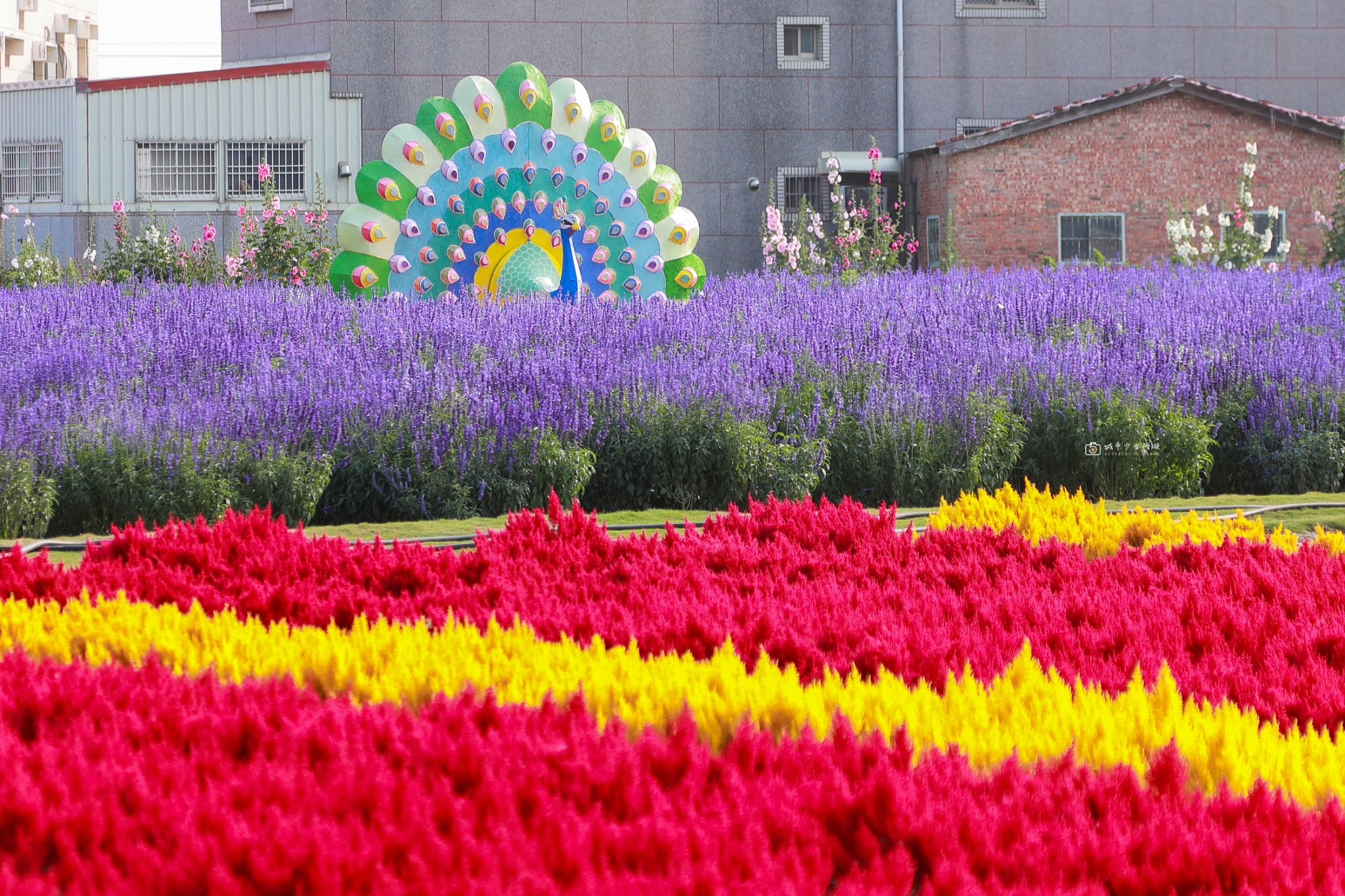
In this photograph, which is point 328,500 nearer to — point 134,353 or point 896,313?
point 134,353

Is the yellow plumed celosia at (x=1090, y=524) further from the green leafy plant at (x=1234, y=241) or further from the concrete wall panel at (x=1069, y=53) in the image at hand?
the concrete wall panel at (x=1069, y=53)

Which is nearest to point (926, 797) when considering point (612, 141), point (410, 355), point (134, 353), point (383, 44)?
point (410, 355)

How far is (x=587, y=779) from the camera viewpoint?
2.69 meters

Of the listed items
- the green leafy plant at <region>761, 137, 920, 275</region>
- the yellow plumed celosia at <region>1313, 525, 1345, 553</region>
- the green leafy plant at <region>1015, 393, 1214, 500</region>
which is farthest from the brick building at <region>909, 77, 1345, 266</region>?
the yellow plumed celosia at <region>1313, 525, 1345, 553</region>

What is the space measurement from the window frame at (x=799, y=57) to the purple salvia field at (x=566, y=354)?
14.8 m

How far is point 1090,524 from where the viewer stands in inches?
239

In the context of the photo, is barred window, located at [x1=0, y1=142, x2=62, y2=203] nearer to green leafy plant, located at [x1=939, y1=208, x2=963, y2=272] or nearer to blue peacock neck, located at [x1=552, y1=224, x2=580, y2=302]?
blue peacock neck, located at [x1=552, y1=224, x2=580, y2=302]

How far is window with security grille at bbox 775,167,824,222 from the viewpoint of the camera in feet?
86.3

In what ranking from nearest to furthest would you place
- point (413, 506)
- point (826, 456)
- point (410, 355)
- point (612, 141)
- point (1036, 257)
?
point (413, 506), point (826, 456), point (410, 355), point (612, 141), point (1036, 257)

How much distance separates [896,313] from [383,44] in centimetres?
1717

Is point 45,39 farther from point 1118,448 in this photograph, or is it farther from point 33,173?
point 1118,448

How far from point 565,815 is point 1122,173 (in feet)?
80.3

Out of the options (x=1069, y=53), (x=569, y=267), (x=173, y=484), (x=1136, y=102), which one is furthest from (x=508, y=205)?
(x=1069, y=53)

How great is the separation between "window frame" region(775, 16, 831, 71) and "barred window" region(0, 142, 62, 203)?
13049 millimetres
